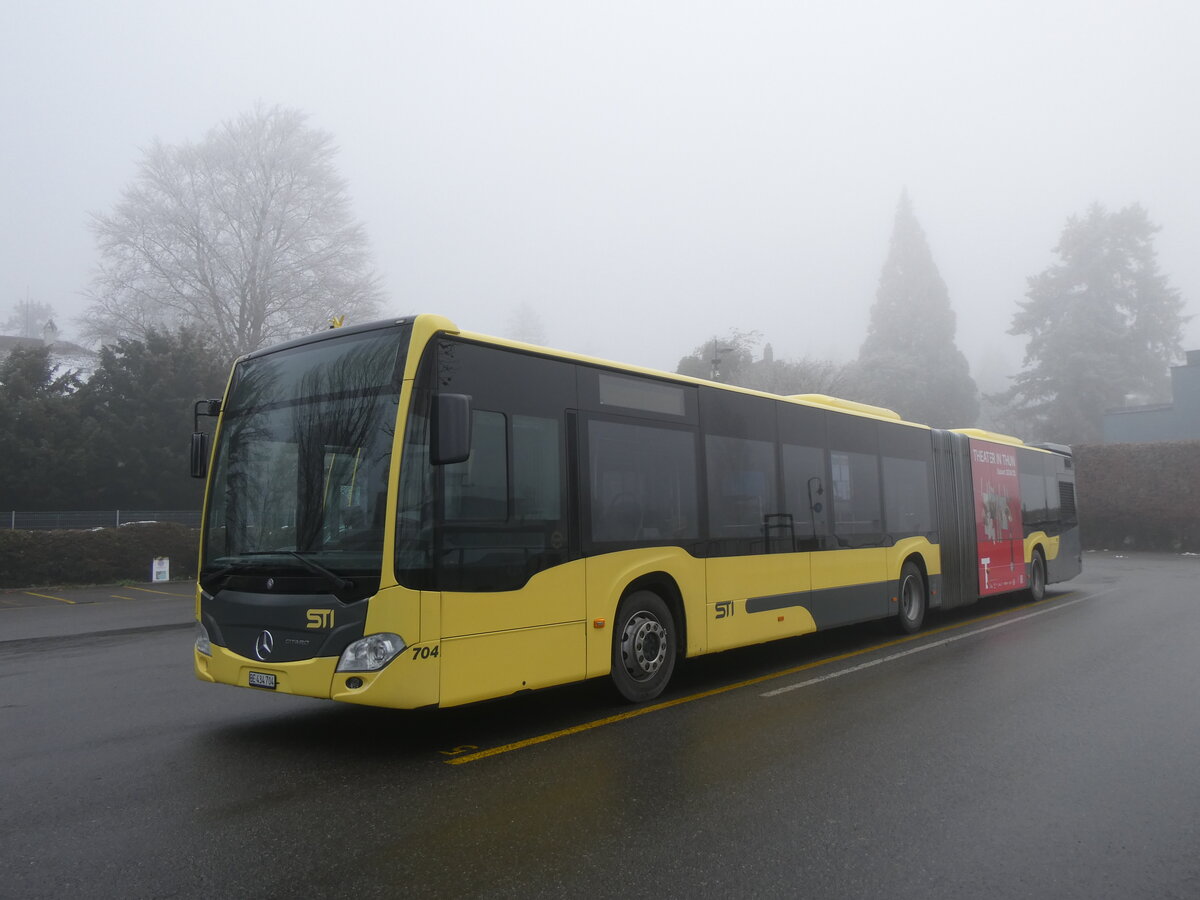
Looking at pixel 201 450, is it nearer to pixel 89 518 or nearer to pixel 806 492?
pixel 806 492

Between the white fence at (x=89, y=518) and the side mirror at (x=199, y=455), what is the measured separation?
17828 mm

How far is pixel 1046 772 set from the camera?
5.39 metres

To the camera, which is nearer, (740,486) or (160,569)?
(740,486)

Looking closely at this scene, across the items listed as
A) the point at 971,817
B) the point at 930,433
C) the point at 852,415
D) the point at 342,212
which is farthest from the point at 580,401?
the point at 342,212

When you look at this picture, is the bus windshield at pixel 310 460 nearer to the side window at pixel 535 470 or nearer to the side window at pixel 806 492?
the side window at pixel 535 470

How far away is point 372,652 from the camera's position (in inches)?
216

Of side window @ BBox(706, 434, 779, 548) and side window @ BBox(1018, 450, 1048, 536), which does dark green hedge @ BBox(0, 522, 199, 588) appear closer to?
side window @ BBox(706, 434, 779, 548)

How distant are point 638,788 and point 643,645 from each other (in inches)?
90.6

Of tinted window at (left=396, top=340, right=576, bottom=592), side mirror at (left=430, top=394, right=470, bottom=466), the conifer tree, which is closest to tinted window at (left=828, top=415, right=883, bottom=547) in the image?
tinted window at (left=396, top=340, right=576, bottom=592)

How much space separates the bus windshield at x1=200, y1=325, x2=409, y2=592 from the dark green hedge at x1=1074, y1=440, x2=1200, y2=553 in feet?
102

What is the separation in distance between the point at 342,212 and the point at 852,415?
31356 mm

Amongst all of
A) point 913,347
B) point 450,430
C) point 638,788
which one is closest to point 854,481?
point 638,788

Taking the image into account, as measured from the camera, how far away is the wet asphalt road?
3893 mm

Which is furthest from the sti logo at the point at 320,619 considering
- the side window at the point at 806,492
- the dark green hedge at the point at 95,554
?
the dark green hedge at the point at 95,554
